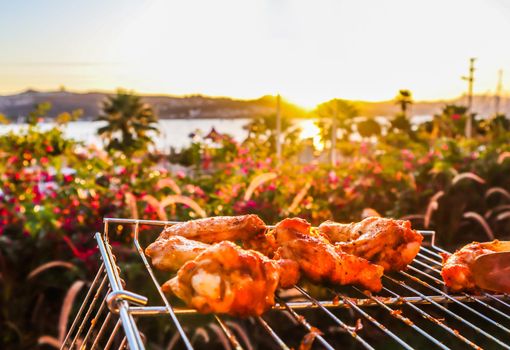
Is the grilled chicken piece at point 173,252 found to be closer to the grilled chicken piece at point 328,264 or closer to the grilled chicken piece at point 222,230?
the grilled chicken piece at point 222,230

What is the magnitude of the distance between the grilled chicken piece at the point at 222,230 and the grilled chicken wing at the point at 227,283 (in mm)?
506

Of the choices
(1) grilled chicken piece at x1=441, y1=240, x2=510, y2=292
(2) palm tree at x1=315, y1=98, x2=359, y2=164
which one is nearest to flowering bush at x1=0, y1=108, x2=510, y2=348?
(1) grilled chicken piece at x1=441, y1=240, x2=510, y2=292

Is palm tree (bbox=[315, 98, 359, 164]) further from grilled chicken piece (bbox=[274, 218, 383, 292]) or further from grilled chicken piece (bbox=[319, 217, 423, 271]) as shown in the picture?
grilled chicken piece (bbox=[274, 218, 383, 292])

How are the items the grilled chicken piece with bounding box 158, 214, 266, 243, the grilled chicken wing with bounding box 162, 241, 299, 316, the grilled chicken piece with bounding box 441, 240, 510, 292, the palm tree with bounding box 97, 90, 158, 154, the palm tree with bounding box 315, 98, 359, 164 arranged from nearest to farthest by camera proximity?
1. the grilled chicken wing with bounding box 162, 241, 299, 316
2. the grilled chicken piece with bounding box 441, 240, 510, 292
3. the grilled chicken piece with bounding box 158, 214, 266, 243
4. the palm tree with bounding box 97, 90, 158, 154
5. the palm tree with bounding box 315, 98, 359, 164

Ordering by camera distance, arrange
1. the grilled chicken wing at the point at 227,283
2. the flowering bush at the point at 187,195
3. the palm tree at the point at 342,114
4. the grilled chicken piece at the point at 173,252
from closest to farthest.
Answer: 1. the grilled chicken wing at the point at 227,283
2. the grilled chicken piece at the point at 173,252
3. the flowering bush at the point at 187,195
4. the palm tree at the point at 342,114

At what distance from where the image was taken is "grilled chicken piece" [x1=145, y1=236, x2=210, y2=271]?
234 centimetres

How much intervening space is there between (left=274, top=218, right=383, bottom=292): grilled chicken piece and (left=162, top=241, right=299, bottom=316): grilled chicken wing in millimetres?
333

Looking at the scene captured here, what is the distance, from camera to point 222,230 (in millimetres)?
2646

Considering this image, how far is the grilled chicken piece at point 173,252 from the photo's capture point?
2.34 meters

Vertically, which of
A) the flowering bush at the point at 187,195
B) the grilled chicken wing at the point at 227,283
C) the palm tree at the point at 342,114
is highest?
the grilled chicken wing at the point at 227,283

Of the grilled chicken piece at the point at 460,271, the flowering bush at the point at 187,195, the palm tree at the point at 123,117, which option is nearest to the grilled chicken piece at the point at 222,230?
the grilled chicken piece at the point at 460,271

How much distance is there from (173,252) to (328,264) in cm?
64

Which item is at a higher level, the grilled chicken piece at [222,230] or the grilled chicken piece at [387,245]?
the grilled chicken piece at [222,230]

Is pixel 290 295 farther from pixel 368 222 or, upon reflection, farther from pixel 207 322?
pixel 368 222
